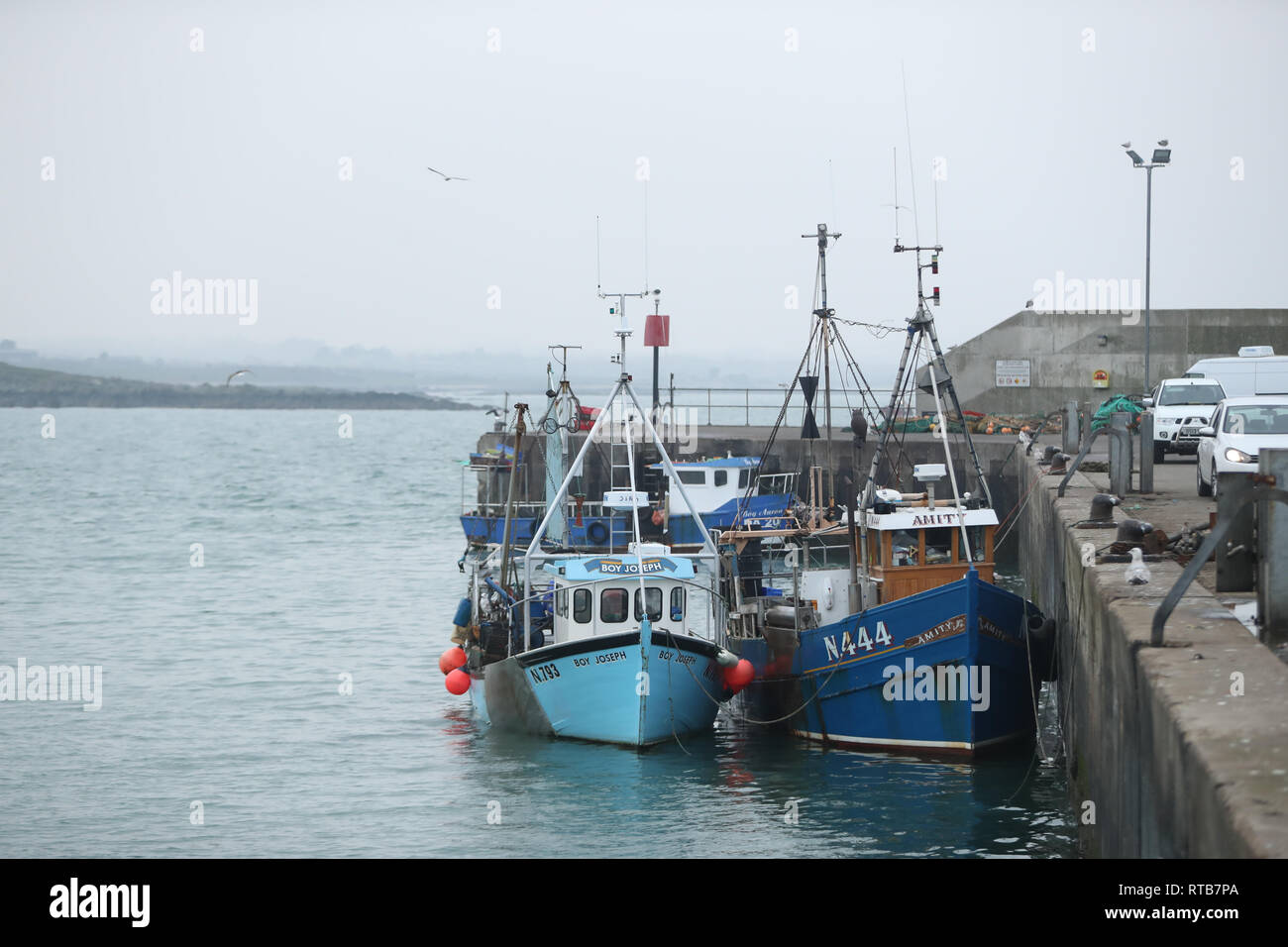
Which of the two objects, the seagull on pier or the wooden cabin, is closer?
the seagull on pier

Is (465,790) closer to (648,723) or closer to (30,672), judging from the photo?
(648,723)

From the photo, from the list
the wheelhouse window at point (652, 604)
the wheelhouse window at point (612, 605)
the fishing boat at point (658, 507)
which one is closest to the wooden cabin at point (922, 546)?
the wheelhouse window at point (652, 604)

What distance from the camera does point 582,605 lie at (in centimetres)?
1928

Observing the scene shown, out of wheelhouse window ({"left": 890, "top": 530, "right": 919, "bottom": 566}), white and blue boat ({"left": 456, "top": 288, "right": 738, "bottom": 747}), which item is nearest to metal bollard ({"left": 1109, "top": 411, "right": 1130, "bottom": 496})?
wheelhouse window ({"left": 890, "top": 530, "right": 919, "bottom": 566})

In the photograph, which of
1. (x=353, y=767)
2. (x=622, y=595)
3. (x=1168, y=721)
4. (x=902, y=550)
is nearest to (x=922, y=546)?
(x=902, y=550)

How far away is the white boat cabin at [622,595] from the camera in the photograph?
19188 mm

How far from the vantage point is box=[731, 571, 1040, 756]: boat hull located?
16.9 meters

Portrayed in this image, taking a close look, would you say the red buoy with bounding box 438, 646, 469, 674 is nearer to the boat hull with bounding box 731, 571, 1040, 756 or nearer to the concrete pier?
the boat hull with bounding box 731, 571, 1040, 756

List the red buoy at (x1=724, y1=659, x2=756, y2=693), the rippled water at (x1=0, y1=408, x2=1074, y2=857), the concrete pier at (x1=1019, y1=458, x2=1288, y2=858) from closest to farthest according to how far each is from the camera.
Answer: the concrete pier at (x1=1019, y1=458, x2=1288, y2=858), the rippled water at (x1=0, y1=408, x2=1074, y2=857), the red buoy at (x1=724, y1=659, x2=756, y2=693)

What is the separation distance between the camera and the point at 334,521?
6222 cm

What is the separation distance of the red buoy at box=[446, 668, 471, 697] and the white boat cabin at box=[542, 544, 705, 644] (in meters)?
1.91

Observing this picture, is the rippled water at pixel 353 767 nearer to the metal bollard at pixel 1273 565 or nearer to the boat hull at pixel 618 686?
the boat hull at pixel 618 686

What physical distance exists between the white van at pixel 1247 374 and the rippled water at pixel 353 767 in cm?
1928

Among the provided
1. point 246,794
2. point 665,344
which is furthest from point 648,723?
point 665,344
